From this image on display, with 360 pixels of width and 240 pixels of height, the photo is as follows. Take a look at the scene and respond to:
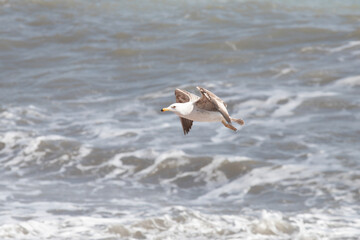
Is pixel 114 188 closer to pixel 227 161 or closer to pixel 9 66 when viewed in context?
pixel 227 161

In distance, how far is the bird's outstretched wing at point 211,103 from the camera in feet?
14.8

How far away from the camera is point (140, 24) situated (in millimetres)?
24562

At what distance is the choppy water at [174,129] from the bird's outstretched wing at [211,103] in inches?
221

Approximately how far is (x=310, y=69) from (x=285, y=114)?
3.07 metres

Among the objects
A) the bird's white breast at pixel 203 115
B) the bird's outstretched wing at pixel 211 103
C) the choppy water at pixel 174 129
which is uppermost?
the bird's outstretched wing at pixel 211 103

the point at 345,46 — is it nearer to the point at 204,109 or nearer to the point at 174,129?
the point at 174,129

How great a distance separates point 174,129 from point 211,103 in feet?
34.9

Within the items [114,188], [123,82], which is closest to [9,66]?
[123,82]

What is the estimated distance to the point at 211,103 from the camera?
4.69 metres

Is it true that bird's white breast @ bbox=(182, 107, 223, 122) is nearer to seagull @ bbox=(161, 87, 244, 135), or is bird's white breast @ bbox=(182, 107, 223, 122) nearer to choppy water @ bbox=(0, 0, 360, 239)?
seagull @ bbox=(161, 87, 244, 135)

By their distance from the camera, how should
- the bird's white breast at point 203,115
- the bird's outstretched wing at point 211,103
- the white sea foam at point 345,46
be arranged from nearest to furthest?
the bird's outstretched wing at point 211,103
the bird's white breast at point 203,115
the white sea foam at point 345,46

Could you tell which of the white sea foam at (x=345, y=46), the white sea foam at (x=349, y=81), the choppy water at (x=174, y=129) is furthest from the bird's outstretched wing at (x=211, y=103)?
the white sea foam at (x=345, y=46)

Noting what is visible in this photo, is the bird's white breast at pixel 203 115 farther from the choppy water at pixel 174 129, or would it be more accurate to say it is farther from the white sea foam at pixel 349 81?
the white sea foam at pixel 349 81

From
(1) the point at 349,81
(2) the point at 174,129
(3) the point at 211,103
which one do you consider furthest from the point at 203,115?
(1) the point at 349,81
